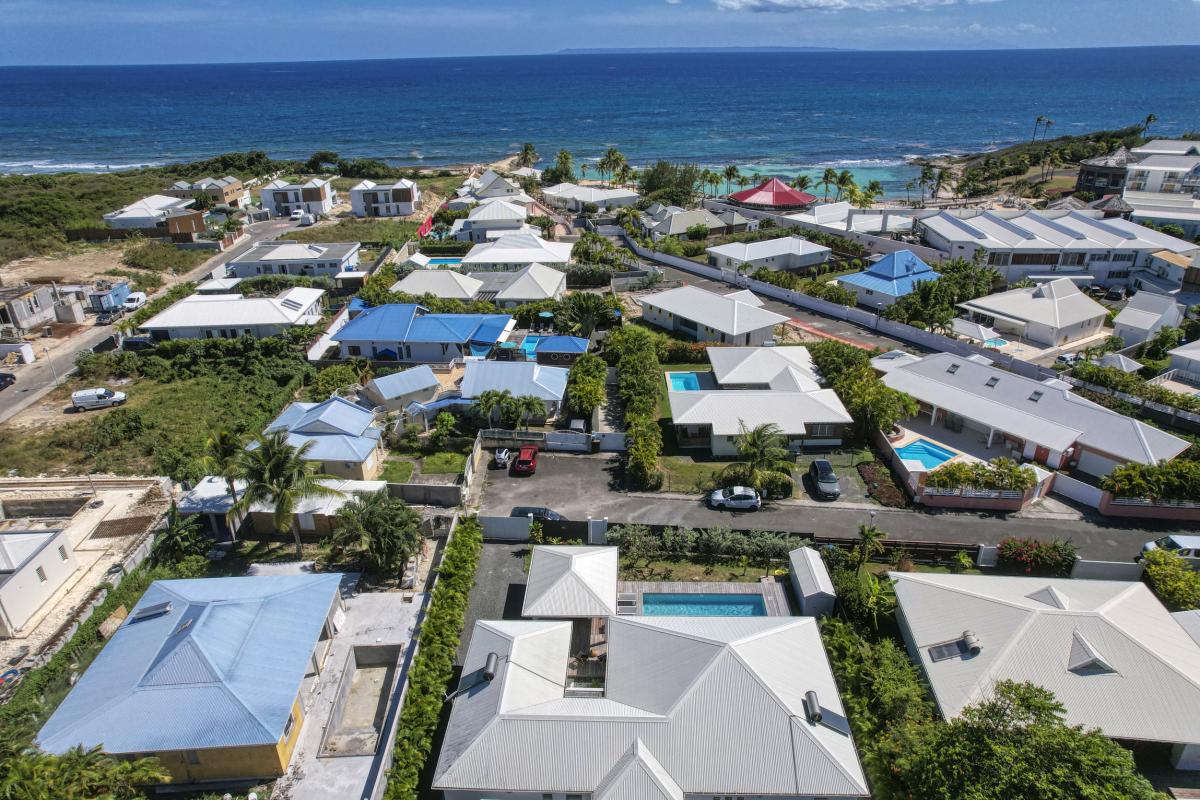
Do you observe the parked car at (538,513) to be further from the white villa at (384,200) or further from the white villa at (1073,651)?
the white villa at (384,200)

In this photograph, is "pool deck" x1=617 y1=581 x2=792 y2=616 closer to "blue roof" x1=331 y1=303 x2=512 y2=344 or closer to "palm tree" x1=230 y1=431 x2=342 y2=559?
"palm tree" x1=230 y1=431 x2=342 y2=559

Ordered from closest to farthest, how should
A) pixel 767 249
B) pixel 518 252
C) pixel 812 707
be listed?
pixel 812 707 → pixel 518 252 → pixel 767 249

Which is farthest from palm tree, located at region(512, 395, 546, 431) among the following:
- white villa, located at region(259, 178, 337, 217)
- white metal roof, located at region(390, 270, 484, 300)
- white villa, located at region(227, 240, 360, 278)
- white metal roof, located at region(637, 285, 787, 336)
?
white villa, located at region(259, 178, 337, 217)

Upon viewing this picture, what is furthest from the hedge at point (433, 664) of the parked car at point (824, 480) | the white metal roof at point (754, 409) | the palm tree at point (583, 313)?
the palm tree at point (583, 313)

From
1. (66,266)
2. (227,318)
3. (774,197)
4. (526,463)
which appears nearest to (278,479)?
(526,463)

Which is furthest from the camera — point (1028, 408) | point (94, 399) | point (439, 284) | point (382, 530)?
point (439, 284)

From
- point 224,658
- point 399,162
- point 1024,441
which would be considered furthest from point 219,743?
point 399,162

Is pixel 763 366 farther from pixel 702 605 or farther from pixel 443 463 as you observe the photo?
pixel 443 463

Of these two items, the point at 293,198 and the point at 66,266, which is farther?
the point at 293,198
